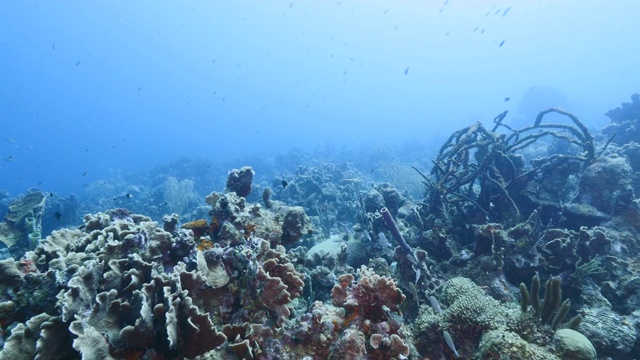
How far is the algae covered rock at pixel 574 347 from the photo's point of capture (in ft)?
10.9

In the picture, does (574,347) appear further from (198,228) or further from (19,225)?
(19,225)

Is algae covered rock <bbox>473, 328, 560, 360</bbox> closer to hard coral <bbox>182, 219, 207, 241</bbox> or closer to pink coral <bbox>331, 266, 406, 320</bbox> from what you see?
pink coral <bbox>331, 266, 406, 320</bbox>

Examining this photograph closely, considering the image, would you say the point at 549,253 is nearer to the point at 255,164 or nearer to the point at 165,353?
the point at 165,353

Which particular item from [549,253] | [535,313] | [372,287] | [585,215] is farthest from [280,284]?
[585,215]

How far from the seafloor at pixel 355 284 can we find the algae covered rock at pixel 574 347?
0.5 inches

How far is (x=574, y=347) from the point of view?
132 inches

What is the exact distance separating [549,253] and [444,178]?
2.79 m

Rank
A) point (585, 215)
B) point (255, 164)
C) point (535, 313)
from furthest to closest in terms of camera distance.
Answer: point (255, 164) < point (585, 215) < point (535, 313)

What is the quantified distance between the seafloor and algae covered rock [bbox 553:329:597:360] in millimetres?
13

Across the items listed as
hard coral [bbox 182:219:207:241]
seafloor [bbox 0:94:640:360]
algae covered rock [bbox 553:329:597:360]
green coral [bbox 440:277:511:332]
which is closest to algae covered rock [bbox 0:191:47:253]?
seafloor [bbox 0:94:640:360]

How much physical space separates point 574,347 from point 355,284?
97.7 inches

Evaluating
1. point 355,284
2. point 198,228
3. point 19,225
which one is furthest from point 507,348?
point 19,225

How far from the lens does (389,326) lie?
374 centimetres

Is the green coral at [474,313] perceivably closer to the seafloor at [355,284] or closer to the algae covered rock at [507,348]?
the seafloor at [355,284]
